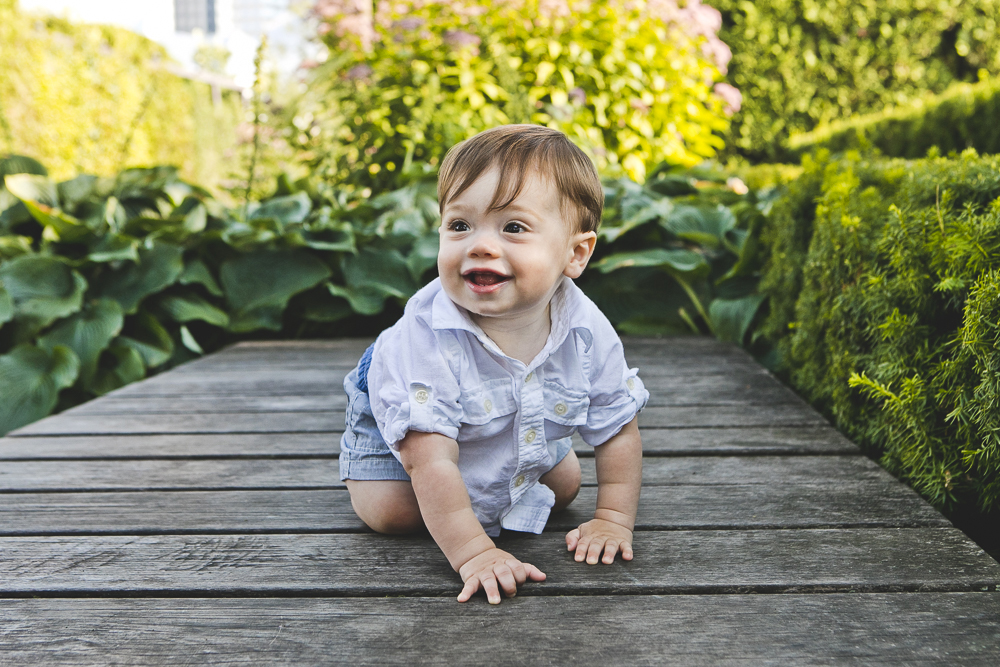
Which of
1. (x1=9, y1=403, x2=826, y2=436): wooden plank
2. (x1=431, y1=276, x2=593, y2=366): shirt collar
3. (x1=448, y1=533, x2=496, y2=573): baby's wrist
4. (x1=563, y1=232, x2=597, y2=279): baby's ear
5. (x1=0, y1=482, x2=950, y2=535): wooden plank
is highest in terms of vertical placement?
(x1=563, y1=232, x2=597, y2=279): baby's ear

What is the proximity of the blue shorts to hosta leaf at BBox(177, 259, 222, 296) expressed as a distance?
1.76 m

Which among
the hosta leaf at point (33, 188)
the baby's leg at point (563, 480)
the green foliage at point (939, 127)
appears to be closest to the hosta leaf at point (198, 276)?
the hosta leaf at point (33, 188)

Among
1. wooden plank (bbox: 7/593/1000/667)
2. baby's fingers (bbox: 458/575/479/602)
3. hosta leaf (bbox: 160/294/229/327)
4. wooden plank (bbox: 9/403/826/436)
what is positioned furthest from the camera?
hosta leaf (bbox: 160/294/229/327)

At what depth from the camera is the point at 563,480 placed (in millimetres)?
1350

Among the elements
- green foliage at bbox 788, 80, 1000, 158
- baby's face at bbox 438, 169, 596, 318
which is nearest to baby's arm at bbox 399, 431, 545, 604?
baby's face at bbox 438, 169, 596, 318

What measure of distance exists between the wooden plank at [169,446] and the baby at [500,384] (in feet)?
1.58

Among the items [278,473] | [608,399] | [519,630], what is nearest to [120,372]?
[278,473]

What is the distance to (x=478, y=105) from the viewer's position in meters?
4.27

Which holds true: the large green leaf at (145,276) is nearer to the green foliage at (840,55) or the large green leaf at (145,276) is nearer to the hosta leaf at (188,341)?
the hosta leaf at (188,341)

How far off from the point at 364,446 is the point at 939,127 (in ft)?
14.9

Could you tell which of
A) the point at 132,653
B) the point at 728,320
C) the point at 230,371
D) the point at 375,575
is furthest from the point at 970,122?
the point at 132,653

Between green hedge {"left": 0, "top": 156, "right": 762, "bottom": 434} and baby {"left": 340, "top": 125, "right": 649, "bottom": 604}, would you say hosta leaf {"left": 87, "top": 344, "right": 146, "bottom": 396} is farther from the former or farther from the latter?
baby {"left": 340, "top": 125, "right": 649, "bottom": 604}

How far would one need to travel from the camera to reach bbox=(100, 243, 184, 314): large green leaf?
2805mm

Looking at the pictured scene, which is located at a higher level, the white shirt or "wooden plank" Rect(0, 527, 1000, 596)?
the white shirt
